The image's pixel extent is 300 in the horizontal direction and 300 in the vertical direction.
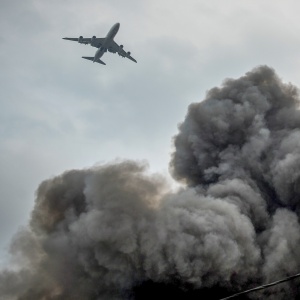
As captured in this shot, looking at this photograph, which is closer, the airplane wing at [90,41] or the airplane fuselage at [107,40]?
the airplane fuselage at [107,40]

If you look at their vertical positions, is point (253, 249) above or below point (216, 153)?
below

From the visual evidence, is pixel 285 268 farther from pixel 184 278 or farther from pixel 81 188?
pixel 81 188

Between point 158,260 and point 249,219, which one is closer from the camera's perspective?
point 158,260

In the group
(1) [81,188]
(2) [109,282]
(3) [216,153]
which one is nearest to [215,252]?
(2) [109,282]

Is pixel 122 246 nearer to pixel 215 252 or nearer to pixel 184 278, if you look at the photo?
pixel 184 278

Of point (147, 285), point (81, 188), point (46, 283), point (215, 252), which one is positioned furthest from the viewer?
point (81, 188)

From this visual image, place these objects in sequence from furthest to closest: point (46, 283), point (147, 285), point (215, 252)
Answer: point (46, 283) < point (147, 285) < point (215, 252)

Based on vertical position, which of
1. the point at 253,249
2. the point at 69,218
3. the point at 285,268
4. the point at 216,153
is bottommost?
Answer: the point at 285,268

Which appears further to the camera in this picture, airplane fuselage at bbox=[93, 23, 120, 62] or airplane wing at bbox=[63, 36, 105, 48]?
airplane wing at bbox=[63, 36, 105, 48]

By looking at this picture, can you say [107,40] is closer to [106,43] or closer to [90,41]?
[106,43]
